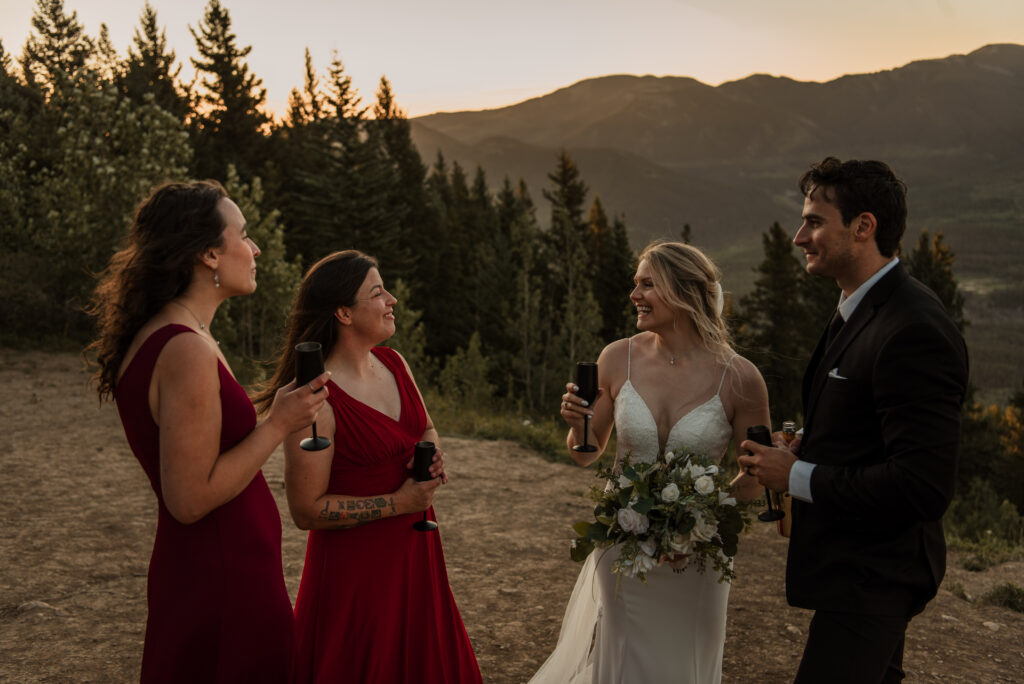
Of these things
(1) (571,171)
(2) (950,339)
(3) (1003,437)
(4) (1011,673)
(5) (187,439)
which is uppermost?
(1) (571,171)

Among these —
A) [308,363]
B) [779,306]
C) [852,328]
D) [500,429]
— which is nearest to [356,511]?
[308,363]

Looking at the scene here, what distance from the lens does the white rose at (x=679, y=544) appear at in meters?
3.31

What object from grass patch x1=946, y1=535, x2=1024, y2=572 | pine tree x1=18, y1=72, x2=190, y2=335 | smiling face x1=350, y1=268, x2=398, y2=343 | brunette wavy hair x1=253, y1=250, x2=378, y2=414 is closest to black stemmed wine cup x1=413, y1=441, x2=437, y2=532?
smiling face x1=350, y1=268, x2=398, y2=343

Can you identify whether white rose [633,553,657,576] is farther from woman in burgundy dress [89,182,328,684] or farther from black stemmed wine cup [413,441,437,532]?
woman in burgundy dress [89,182,328,684]

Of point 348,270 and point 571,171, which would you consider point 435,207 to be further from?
point 348,270

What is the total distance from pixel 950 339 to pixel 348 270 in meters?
2.38

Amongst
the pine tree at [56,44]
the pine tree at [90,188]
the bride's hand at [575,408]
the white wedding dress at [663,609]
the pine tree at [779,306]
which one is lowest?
the pine tree at [779,306]

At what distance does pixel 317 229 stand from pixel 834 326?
50.4 metres

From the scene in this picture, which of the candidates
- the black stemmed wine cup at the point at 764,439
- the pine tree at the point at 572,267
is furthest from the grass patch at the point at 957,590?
the pine tree at the point at 572,267

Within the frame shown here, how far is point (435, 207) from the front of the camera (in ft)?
211

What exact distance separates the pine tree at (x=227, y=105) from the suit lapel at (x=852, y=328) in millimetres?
49259

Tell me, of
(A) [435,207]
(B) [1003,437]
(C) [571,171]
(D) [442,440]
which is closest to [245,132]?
(A) [435,207]

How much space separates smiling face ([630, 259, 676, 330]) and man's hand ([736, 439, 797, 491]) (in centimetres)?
109

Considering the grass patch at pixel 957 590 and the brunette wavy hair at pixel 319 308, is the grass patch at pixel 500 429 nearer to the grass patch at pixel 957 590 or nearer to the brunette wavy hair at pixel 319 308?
the grass patch at pixel 957 590
